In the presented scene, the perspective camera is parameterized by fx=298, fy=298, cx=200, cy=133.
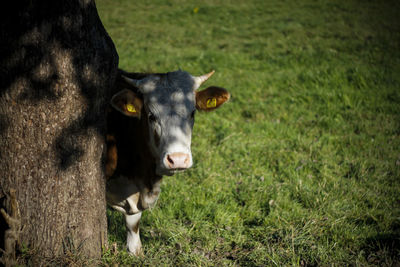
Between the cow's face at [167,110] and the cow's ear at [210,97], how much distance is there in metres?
0.01

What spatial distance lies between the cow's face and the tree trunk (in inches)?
16.9

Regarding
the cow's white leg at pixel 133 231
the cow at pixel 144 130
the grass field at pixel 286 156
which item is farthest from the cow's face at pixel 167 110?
the grass field at pixel 286 156

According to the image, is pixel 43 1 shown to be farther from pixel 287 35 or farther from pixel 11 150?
pixel 287 35

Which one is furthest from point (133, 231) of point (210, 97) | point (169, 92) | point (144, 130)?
point (210, 97)

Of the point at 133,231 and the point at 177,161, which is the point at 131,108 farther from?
the point at 133,231

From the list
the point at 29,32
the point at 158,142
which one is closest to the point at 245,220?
the point at 158,142

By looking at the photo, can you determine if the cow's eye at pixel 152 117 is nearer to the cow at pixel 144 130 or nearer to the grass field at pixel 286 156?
the cow at pixel 144 130

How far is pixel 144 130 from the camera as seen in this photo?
288 centimetres

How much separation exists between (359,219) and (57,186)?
3196 mm

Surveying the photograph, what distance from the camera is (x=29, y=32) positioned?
1943 mm

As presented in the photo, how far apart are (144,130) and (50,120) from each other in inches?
36.9

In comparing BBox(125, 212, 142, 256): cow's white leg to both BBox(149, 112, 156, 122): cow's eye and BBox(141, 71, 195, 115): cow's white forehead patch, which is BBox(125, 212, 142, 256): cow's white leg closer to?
BBox(149, 112, 156, 122): cow's eye

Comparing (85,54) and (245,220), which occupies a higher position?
(85,54)

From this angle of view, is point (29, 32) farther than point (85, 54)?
No
